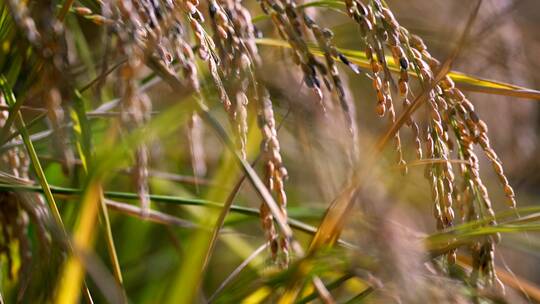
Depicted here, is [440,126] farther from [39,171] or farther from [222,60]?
[39,171]

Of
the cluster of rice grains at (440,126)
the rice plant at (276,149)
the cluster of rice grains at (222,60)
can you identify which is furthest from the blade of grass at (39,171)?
the cluster of rice grains at (440,126)

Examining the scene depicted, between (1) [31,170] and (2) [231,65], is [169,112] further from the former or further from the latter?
(1) [31,170]

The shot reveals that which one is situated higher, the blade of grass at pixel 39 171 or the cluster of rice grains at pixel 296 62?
the cluster of rice grains at pixel 296 62

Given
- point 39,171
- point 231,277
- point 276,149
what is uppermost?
point 276,149

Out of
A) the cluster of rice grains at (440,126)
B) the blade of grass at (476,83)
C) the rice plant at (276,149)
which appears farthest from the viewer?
the blade of grass at (476,83)

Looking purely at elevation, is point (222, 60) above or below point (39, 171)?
above

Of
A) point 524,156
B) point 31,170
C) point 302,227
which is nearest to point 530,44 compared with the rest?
point 524,156

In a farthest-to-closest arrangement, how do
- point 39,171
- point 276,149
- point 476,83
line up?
point 476,83 < point 39,171 < point 276,149

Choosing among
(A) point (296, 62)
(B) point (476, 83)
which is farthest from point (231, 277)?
(B) point (476, 83)

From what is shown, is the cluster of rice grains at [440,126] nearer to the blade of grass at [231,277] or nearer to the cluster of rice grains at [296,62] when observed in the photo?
the cluster of rice grains at [296,62]
